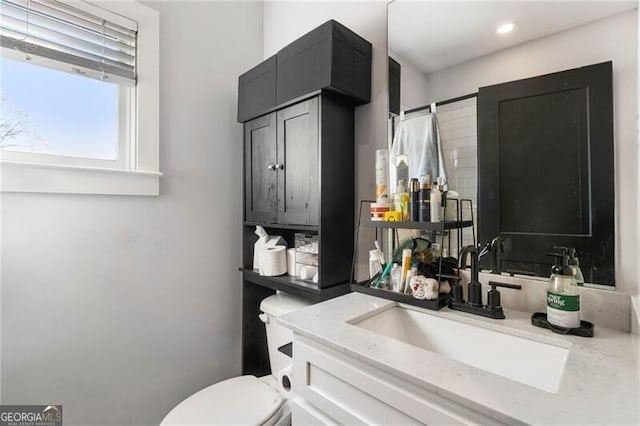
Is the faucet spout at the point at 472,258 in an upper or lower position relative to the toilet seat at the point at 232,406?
upper


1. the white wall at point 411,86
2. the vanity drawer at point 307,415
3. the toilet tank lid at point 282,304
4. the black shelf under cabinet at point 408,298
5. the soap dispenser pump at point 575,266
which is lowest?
the vanity drawer at point 307,415

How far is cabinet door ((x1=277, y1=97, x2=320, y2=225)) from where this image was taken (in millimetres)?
1156

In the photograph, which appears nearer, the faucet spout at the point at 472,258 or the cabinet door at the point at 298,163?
the faucet spout at the point at 472,258

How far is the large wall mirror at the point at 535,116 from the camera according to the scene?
0.76 metres

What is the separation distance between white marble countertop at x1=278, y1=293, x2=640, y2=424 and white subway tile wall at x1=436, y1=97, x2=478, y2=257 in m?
0.34

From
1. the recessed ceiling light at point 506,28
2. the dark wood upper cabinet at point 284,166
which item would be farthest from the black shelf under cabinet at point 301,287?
the recessed ceiling light at point 506,28

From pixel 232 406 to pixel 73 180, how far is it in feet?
3.39

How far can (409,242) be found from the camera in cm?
104

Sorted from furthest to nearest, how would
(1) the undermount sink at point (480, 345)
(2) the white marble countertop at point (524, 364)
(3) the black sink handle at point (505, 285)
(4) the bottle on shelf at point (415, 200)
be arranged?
1. (4) the bottle on shelf at point (415, 200)
2. (3) the black sink handle at point (505, 285)
3. (1) the undermount sink at point (480, 345)
4. (2) the white marble countertop at point (524, 364)

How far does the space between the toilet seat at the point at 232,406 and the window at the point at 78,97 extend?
2.84ft

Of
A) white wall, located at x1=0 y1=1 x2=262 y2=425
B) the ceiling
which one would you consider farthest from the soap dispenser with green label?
white wall, located at x1=0 y1=1 x2=262 y2=425

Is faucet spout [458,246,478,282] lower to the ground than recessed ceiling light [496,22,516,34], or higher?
lower

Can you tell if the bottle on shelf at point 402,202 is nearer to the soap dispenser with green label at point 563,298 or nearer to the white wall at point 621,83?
the soap dispenser with green label at point 563,298

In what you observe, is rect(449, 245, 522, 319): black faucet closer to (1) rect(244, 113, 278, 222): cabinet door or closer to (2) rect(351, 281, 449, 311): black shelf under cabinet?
(2) rect(351, 281, 449, 311): black shelf under cabinet
